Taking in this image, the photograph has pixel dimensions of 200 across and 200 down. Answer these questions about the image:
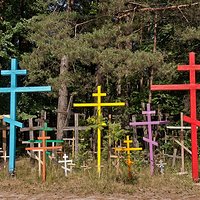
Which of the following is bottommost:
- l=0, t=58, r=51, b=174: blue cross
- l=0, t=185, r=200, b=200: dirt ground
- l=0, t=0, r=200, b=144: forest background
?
l=0, t=185, r=200, b=200: dirt ground

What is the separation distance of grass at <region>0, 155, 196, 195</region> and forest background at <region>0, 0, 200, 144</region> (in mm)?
3253

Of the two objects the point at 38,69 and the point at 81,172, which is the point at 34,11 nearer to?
the point at 38,69

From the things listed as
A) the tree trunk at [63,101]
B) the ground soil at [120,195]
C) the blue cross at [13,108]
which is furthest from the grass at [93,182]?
the tree trunk at [63,101]

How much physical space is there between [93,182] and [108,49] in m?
4.52

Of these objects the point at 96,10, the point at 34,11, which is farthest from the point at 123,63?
the point at 34,11

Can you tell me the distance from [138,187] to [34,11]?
41.0ft

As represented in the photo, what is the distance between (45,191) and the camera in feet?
28.0

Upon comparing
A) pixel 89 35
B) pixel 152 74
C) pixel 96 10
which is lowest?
pixel 152 74

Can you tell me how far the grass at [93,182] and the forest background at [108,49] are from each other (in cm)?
325

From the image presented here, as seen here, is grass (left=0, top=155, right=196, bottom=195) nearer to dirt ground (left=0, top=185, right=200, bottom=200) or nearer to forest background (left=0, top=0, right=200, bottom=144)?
dirt ground (left=0, top=185, right=200, bottom=200)

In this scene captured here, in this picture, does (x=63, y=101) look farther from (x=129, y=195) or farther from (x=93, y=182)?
(x=129, y=195)

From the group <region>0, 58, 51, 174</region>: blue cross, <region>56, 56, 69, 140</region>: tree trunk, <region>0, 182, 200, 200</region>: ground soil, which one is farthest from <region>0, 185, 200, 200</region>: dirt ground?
<region>56, 56, 69, 140</region>: tree trunk

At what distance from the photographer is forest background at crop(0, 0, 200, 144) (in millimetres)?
12039

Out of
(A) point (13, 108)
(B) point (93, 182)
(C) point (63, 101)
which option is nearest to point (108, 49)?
(A) point (13, 108)
